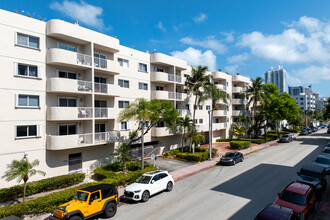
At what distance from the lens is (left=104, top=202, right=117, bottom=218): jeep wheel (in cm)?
1171

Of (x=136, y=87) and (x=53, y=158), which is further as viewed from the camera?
(x=136, y=87)

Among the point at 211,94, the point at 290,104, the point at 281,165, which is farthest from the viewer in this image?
the point at 290,104

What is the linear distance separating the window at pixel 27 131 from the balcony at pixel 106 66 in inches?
318

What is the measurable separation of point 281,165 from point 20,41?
2948 cm

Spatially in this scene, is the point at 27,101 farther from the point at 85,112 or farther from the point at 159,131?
the point at 159,131

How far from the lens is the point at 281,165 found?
74.5 ft

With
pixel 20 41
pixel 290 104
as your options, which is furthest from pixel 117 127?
pixel 290 104

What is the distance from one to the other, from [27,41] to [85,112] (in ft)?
25.9

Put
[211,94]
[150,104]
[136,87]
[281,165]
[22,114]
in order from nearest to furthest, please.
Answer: [22,114] < [150,104] < [281,165] < [136,87] < [211,94]

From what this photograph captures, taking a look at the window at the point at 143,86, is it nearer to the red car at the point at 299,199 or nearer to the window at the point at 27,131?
the window at the point at 27,131

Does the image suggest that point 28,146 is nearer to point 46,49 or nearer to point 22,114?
Answer: point 22,114

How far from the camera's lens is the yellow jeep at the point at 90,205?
10.5 metres

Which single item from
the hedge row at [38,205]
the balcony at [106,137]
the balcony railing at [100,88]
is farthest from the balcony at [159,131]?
the hedge row at [38,205]

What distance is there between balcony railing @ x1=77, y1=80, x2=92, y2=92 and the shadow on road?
50.0ft
